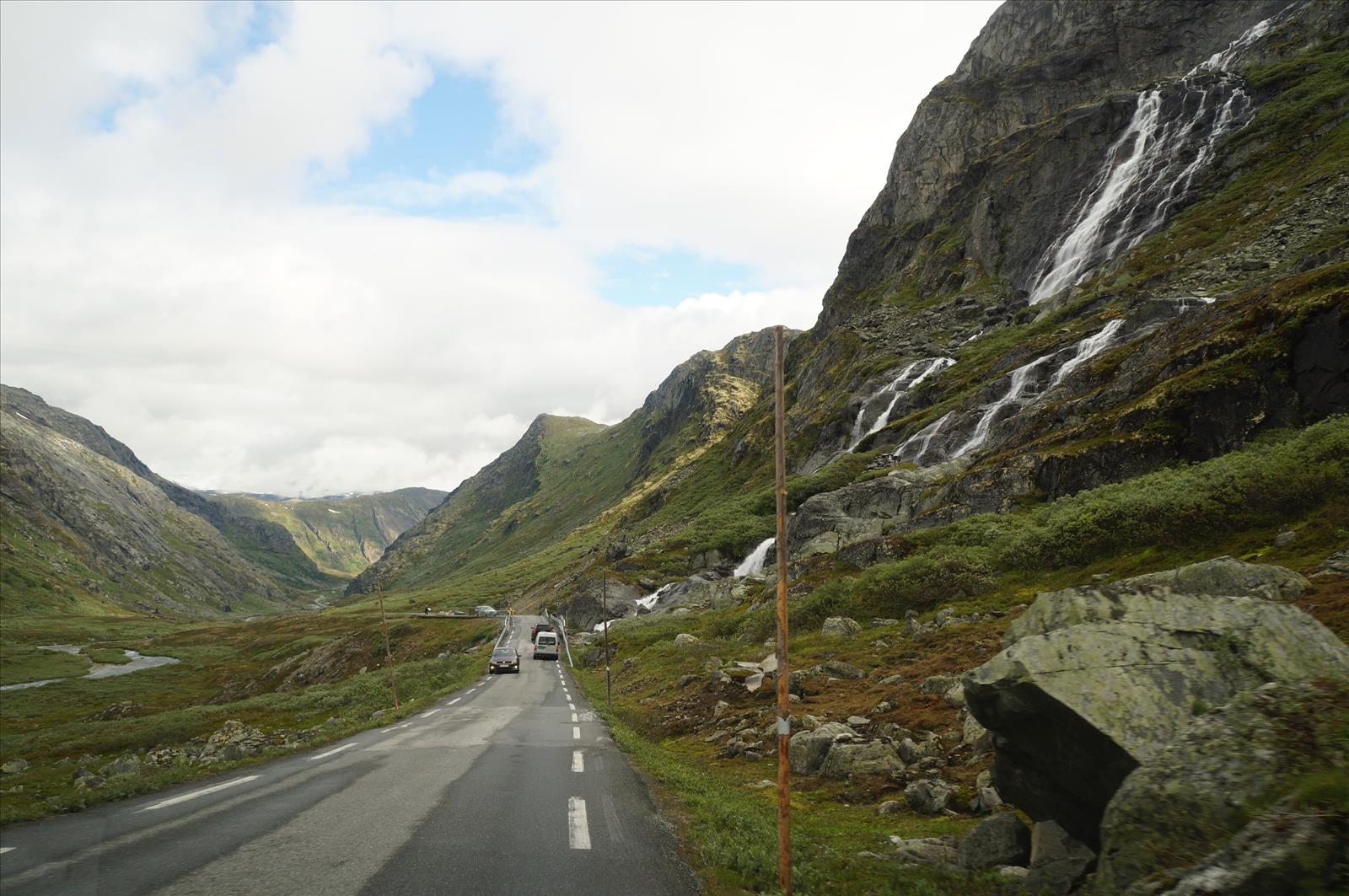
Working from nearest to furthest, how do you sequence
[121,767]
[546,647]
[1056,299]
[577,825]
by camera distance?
[577,825]
[121,767]
[546,647]
[1056,299]

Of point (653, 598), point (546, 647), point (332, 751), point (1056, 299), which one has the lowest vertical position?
point (546, 647)

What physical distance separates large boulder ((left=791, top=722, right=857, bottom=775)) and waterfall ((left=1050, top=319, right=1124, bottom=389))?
49.0 m

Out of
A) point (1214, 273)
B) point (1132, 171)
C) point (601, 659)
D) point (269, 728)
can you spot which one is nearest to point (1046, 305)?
point (1214, 273)

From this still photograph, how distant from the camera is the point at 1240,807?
17.0 ft

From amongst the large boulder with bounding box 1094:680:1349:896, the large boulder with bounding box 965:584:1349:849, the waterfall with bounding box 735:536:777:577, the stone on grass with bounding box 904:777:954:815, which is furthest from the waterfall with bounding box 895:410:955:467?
the large boulder with bounding box 1094:680:1349:896

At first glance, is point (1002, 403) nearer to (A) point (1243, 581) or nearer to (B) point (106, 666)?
(A) point (1243, 581)

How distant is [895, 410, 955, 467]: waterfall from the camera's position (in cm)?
6081

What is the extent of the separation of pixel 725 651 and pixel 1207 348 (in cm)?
3145

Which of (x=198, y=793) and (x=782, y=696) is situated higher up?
(x=782, y=696)

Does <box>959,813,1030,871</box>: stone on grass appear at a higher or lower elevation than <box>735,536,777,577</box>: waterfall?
lower

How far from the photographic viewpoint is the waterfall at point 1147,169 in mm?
88688

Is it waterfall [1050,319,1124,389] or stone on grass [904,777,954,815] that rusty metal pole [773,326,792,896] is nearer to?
stone on grass [904,777,954,815]

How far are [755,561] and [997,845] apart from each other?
56.6 meters

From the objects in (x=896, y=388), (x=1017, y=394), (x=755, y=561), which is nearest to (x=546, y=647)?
(x=755, y=561)
